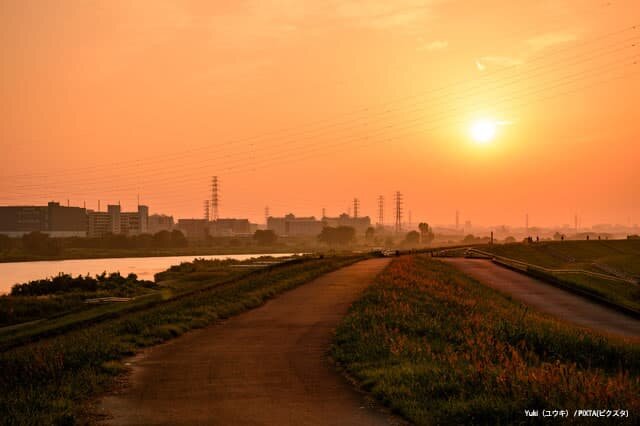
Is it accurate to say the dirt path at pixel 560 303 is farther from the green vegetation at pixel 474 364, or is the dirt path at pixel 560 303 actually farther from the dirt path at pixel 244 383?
the dirt path at pixel 244 383

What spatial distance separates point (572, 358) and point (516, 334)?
178 centimetres

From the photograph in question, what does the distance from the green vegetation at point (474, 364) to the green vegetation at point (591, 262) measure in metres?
20.3

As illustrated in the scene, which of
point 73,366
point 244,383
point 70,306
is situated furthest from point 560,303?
point 70,306

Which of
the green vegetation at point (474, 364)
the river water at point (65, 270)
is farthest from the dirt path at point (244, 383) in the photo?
the river water at point (65, 270)

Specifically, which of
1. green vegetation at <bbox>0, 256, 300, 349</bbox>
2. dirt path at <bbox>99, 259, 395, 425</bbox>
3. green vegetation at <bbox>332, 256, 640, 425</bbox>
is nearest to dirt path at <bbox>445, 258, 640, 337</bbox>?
green vegetation at <bbox>332, 256, 640, 425</bbox>

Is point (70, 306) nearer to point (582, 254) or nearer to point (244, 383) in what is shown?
point (244, 383)

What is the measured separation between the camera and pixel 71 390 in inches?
475

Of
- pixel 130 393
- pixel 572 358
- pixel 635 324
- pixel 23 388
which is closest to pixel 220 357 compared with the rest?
pixel 130 393

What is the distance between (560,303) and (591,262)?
1861 inches

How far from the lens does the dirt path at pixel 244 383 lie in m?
10.6

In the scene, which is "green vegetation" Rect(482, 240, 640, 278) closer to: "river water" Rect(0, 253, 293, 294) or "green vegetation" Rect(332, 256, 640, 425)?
"green vegetation" Rect(332, 256, 640, 425)

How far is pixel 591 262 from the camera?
79312 millimetres

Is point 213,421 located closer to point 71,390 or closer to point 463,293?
point 71,390

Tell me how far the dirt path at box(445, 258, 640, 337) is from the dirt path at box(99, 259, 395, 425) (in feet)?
51.2
